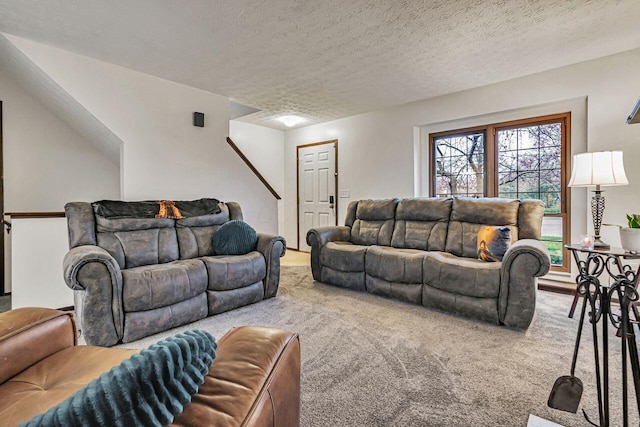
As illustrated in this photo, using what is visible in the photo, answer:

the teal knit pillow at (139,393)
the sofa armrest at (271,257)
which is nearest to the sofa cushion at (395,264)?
the sofa armrest at (271,257)

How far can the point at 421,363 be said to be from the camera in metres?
1.93

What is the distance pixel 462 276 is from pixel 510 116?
239 cm

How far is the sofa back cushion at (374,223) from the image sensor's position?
12.5 ft

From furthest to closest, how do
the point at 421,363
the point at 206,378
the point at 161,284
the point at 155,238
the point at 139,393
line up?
the point at 155,238 < the point at 161,284 < the point at 421,363 < the point at 206,378 < the point at 139,393

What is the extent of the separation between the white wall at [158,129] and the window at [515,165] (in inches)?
109

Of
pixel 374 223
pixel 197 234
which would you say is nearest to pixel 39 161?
pixel 197 234

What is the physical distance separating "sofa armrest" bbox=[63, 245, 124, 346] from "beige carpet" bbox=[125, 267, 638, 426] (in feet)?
0.79

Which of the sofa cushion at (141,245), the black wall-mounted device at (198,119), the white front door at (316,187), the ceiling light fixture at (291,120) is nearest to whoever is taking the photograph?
the sofa cushion at (141,245)

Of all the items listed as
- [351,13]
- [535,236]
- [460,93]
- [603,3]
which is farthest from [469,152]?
[351,13]

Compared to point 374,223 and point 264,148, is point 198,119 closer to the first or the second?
point 264,148

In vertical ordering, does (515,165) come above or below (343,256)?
above

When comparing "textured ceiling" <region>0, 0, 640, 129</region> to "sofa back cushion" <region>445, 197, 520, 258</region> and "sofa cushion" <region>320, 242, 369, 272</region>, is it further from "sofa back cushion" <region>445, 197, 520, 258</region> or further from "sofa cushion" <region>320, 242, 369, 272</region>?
"sofa cushion" <region>320, 242, 369, 272</region>

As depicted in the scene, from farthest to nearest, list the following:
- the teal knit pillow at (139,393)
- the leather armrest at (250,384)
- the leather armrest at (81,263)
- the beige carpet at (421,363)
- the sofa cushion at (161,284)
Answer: the sofa cushion at (161,284), the leather armrest at (81,263), the beige carpet at (421,363), the leather armrest at (250,384), the teal knit pillow at (139,393)

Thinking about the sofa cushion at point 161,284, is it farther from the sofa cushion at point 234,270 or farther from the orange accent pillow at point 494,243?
the orange accent pillow at point 494,243
